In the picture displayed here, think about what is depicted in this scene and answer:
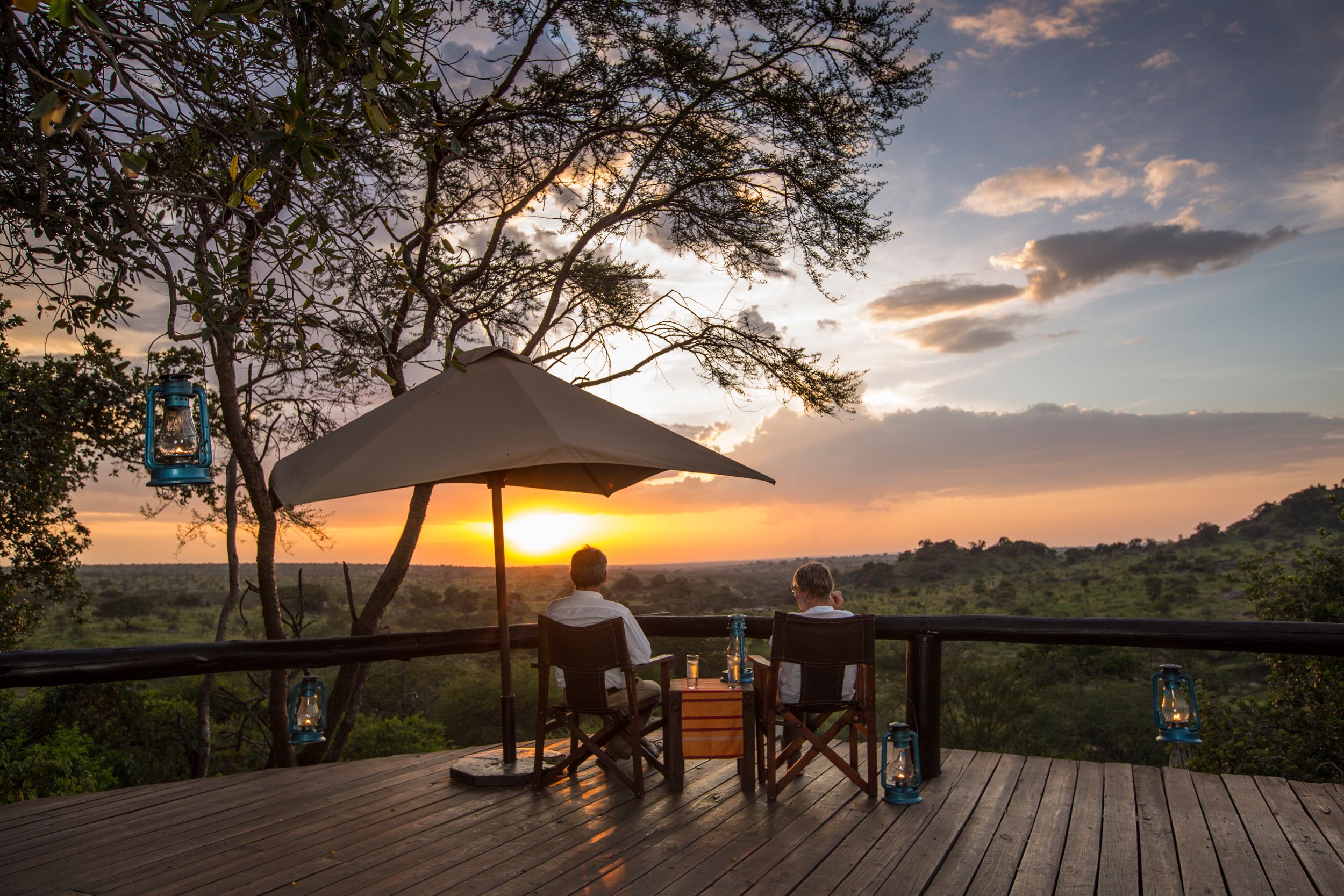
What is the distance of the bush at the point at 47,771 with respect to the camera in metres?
7.85

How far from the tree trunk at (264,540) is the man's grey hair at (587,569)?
3.21m

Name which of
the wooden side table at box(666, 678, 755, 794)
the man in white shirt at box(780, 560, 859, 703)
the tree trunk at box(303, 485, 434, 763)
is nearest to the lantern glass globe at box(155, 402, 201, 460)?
the wooden side table at box(666, 678, 755, 794)

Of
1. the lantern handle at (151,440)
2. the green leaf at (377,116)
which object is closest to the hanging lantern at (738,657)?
the lantern handle at (151,440)

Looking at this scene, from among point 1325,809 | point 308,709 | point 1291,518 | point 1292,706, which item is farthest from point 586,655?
point 1291,518

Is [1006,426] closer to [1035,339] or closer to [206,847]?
[1035,339]

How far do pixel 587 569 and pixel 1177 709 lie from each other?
2878 mm

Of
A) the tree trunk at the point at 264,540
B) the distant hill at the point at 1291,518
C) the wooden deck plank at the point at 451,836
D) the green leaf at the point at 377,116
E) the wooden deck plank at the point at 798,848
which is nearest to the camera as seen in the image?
the green leaf at the point at 377,116

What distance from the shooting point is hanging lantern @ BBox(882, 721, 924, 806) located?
3.68 m

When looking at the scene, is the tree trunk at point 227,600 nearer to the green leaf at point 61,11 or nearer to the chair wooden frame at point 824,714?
the chair wooden frame at point 824,714

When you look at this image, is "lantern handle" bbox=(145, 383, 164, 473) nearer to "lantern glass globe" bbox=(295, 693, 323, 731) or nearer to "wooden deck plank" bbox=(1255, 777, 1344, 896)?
"lantern glass globe" bbox=(295, 693, 323, 731)

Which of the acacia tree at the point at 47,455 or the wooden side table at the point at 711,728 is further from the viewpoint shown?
the acacia tree at the point at 47,455

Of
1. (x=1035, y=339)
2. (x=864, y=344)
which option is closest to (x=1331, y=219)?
(x=1035, y=339)

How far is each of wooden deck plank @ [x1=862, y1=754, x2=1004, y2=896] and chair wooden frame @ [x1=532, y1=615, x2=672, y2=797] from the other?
1.23 m

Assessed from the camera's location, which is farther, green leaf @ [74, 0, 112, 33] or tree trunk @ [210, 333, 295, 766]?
tree trunk @ [210, 333, 295, 766]
